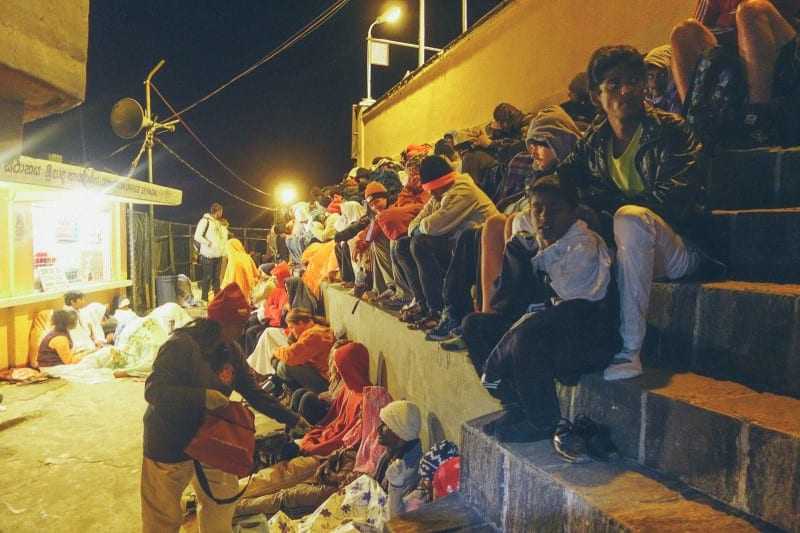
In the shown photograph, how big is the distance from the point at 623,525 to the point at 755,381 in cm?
102

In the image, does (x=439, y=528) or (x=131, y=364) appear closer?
(x=439, y=528)

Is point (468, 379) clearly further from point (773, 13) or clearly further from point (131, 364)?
point (131, 364)

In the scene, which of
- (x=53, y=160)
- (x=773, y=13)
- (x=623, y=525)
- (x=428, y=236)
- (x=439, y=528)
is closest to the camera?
(x=623, y=525)

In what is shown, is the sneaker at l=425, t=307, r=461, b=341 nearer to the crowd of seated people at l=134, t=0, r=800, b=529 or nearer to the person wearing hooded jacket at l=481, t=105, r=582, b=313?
the crowd of seated people at l=134, t=0, r=800, b=529

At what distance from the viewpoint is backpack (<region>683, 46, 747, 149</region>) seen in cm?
304

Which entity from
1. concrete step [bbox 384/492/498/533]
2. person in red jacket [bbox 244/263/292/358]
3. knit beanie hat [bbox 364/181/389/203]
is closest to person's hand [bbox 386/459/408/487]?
concrete step [bbox 384/492/498/533]

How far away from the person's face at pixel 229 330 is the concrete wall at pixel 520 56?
200 inches

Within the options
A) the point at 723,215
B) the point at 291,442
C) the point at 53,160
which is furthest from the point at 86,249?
the point at 723,215

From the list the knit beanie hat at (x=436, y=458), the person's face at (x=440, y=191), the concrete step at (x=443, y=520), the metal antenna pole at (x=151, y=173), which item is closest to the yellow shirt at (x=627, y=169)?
the person's face at (x=440, y=191)

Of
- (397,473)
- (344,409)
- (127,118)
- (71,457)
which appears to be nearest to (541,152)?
(397,473)

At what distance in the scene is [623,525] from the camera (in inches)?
68.0

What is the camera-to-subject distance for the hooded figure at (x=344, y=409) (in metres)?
5.44

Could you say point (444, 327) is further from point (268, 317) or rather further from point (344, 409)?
point (268, 317)

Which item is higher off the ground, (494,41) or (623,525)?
(494,41)
